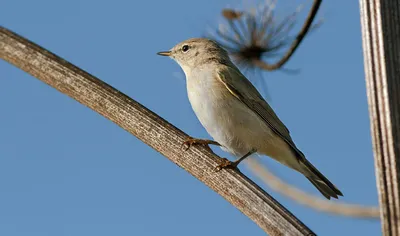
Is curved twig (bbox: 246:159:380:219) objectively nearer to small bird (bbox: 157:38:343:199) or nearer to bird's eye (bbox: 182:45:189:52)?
small bird (bbox: 157:38:343:199)

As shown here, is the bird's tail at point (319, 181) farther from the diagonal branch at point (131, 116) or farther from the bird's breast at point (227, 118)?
the diagonal branch at point (131, 116)

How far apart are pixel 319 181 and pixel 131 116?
1.97m

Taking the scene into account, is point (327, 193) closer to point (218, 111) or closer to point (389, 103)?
point (218, 111)

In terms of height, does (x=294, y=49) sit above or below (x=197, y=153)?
above

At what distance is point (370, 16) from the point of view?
5.49 ft

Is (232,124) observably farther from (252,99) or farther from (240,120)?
(252,99)

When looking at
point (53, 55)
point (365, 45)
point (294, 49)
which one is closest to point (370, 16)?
point (365, 45)

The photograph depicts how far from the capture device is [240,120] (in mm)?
4211

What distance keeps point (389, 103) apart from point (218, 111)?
2677mm

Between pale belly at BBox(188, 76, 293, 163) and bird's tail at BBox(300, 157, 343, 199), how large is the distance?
0.42ft

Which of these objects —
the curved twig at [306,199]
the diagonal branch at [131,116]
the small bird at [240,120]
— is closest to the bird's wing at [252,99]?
the small bird at [240,120]

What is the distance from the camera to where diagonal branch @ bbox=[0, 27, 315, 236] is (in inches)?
84.7

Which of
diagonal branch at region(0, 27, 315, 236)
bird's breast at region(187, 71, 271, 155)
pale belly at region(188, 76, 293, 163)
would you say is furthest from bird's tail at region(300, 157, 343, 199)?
diagonal branch at region(0, 27, 315, 236)

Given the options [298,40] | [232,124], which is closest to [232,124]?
[232,124]
